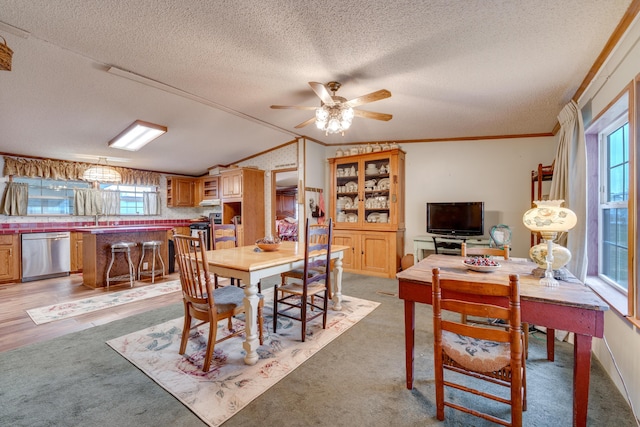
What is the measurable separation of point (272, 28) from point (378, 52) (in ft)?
2.85

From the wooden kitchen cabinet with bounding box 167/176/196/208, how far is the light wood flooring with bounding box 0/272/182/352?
2463 mm

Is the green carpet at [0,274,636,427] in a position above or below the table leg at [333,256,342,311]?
below

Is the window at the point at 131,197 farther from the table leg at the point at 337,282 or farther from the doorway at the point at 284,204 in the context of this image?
the table leg at the point at 337,282

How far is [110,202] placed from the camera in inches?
231

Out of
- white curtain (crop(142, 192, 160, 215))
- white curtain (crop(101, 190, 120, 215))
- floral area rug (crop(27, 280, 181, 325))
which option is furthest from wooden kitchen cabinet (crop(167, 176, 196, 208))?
floral area rug (crop(27, 280, 181, 325))

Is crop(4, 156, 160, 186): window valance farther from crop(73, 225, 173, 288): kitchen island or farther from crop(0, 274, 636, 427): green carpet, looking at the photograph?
crop(0, 274, 636, 427): green carpet

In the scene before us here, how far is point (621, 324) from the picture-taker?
1760 millimetres

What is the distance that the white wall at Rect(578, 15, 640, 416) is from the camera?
5.16 feet

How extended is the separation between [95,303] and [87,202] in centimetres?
309

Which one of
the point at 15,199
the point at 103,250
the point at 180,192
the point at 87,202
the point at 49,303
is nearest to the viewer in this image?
the point at 49,303

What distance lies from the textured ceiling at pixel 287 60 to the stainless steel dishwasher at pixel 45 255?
1.58 metres

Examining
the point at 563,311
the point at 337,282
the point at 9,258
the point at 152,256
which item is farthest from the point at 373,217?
the point at 9,258

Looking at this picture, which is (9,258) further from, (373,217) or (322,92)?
(373,217)

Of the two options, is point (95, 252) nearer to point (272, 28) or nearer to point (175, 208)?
point (175, 208)
